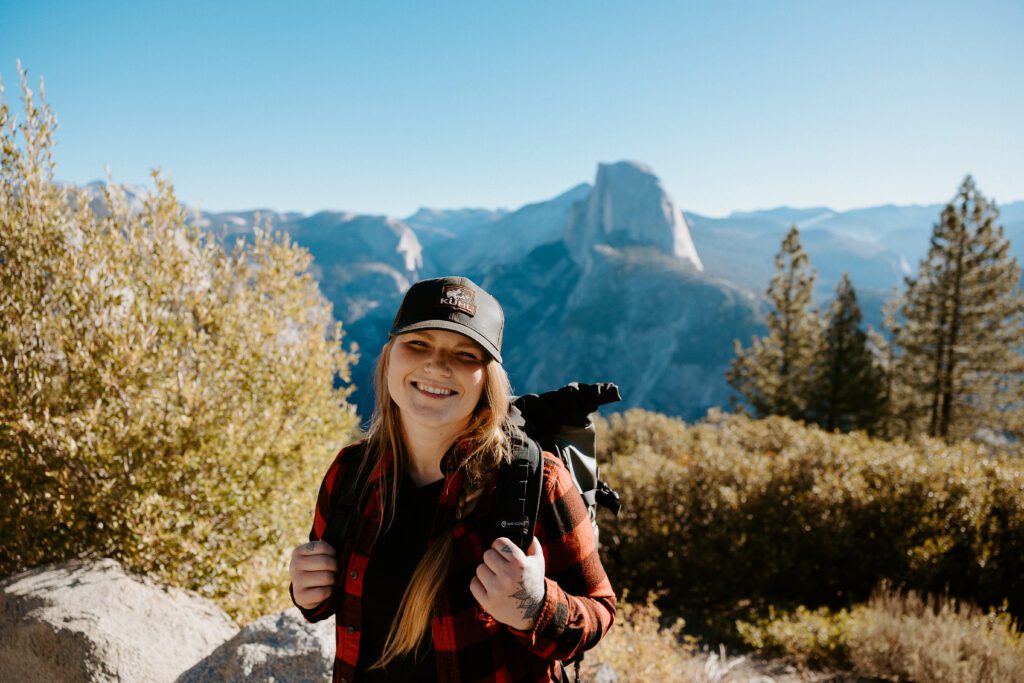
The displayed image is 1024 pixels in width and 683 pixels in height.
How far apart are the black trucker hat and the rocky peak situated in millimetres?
161451

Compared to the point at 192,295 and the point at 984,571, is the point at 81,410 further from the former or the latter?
the point at 984,571

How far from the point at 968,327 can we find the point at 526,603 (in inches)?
1311

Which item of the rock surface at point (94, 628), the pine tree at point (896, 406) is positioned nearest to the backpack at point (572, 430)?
the rock surface at point (94, 628)

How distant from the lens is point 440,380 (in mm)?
1925

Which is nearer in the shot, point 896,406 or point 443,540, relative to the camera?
point 443,540

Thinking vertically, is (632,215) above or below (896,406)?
above

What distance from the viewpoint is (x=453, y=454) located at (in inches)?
78.5

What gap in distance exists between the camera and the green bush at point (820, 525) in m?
6.75

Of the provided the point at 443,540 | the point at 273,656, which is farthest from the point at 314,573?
the point at 273,656

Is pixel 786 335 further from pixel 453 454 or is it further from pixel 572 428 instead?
pixel 453 454

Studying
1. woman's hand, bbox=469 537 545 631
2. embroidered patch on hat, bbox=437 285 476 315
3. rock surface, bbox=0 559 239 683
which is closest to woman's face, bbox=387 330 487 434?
embroidered patch on hat, bbox=437 285 476 315

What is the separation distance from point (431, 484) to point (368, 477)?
280mm

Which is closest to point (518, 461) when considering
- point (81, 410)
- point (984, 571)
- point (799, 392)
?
point (81, 410)

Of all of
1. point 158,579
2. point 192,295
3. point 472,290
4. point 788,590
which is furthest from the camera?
point 788,590
